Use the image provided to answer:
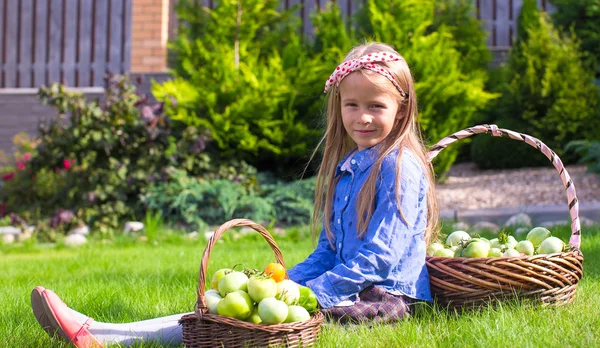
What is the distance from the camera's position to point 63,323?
2.19 m

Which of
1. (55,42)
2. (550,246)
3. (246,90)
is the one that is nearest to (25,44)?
(55,42)

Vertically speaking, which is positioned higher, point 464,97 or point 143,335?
point 464,97

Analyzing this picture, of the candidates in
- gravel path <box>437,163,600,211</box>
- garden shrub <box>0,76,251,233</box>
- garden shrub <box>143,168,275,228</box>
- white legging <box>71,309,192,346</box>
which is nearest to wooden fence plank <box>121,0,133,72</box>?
garden shrub <box>0,76,251,233</box>

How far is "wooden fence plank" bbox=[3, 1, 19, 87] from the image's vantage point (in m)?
11.7

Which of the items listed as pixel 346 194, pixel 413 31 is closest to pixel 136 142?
pixel 413 31

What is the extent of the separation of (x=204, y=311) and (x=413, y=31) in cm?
587

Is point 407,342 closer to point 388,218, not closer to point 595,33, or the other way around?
point 388,218

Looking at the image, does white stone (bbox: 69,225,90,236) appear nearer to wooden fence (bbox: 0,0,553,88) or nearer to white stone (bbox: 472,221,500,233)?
white stone (bbox: 472,221,500,233)

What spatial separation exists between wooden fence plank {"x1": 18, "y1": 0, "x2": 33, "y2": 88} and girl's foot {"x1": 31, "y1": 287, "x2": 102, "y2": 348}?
1022cm

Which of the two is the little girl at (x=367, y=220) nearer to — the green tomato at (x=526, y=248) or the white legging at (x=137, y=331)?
the white legging at (x=137, y=331)

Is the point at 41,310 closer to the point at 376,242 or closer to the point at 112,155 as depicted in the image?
the point at 376,242

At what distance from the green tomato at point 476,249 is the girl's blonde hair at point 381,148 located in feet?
0.55

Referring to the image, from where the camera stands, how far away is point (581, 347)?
6.57ft

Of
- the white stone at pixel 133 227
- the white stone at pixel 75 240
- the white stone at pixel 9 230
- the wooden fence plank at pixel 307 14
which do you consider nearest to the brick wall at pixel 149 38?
the wooden fence plank at pixel 307 14
